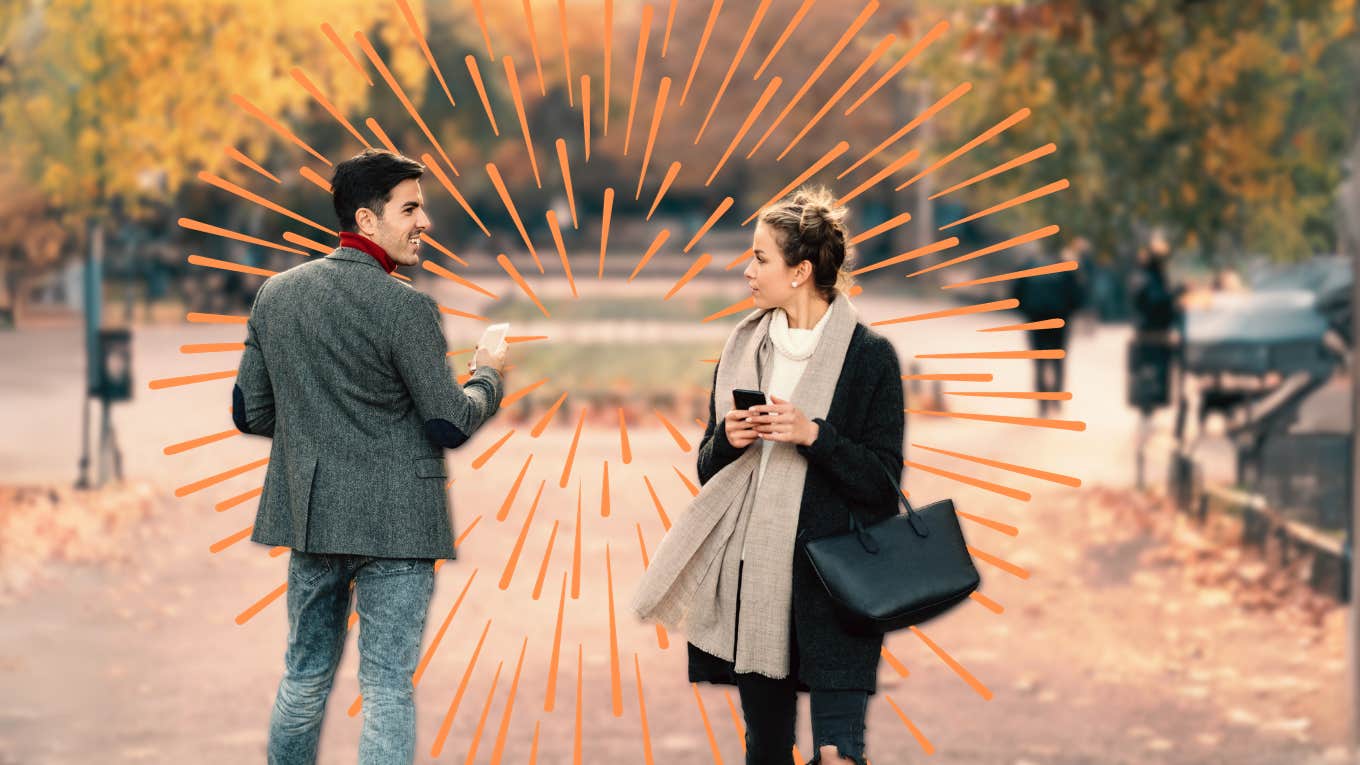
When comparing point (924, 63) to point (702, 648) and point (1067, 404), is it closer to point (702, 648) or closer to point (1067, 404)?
point (1067, 404)

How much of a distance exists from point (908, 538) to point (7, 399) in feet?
27.6

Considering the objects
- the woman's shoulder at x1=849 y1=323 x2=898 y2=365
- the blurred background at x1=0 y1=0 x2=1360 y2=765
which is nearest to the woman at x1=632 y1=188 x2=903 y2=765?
the woman's shoulder at x1=849 y1=323 x2=898 y2=365

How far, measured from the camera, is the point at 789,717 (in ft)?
13.7

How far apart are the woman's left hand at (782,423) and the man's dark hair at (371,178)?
0.94 meters

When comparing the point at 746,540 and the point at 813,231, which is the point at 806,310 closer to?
the point at 813,231

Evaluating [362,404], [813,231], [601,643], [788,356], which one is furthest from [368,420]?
[601,643]

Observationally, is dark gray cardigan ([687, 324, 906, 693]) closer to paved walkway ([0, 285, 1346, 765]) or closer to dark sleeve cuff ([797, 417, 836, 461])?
dark sleeve cuff ([797, 417, 836, 461])

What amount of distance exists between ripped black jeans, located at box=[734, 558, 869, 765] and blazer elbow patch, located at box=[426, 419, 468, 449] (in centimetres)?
71

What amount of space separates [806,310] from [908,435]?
11.7m

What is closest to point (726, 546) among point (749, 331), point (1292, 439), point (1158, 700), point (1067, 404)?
point (749, 331)

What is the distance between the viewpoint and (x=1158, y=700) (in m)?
7.57

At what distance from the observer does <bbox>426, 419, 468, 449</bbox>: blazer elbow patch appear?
3.96 m

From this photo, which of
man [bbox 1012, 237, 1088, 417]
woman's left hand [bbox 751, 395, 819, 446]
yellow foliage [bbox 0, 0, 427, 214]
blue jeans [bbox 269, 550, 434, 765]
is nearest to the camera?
woman's left hand [bbox 751, 395, 819, 446]

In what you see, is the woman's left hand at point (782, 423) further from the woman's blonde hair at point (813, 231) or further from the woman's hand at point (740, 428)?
the woman's blonde hair at point (813, 231)
